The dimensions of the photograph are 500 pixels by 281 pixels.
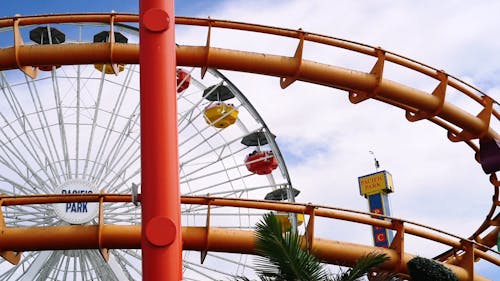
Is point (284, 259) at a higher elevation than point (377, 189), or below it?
below

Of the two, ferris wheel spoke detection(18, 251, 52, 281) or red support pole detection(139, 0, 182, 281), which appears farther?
ferris wheel spoke detection(18, 251, 52, 281)

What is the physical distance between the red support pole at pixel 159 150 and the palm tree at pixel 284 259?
2.53 feet

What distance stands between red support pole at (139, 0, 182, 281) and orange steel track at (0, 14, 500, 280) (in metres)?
3.76

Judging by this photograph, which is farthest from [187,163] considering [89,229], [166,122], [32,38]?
[166,122]

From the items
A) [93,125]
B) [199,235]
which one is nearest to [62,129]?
[93,125]

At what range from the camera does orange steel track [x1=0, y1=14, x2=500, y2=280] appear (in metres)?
10.6

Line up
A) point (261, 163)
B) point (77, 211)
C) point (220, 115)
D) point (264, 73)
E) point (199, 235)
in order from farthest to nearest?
point (261, 163), point (220, 115), point (77, 211), point (264, 73), point (199, 235)

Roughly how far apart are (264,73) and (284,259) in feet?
19.8

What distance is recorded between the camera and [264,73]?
11.8 meters

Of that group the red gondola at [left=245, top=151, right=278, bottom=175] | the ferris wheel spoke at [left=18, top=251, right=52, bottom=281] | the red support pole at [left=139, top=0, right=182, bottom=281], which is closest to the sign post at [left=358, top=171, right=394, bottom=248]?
the red gondola at [left=245, top=151, right=278, bottom=175]

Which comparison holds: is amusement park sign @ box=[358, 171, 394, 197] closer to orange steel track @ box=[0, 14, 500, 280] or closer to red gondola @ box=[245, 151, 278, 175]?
red gondola @ box=[245, 151, 278, 175]

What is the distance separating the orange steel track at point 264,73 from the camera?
34.6 ft

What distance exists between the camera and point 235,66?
1173 centimetres

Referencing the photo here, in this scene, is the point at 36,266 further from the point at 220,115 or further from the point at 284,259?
the point at 284,259
